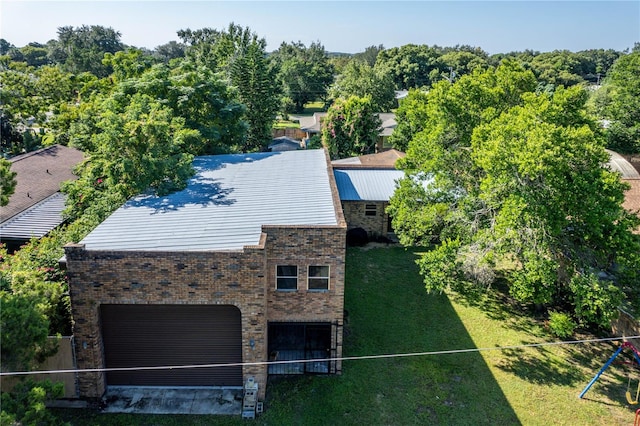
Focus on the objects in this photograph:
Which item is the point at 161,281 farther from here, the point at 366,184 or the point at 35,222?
the point at 366,184

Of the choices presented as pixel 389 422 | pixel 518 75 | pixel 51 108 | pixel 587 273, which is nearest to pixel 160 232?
pixel 389 422

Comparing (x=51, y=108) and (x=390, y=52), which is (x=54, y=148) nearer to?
(x=51, y=108)

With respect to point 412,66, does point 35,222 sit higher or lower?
lower

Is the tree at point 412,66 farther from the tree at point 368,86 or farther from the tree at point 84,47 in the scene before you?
the tree at point 84,47

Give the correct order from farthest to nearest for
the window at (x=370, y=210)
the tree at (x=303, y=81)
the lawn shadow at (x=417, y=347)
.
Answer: the tree at (x=303, y=81) < the window at (x=370, y=210) < the lawn shadow at (x=417, y=347)

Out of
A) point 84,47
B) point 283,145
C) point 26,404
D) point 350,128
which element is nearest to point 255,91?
point 283,145

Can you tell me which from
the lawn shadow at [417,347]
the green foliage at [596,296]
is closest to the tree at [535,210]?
the green foliage at [596,296]

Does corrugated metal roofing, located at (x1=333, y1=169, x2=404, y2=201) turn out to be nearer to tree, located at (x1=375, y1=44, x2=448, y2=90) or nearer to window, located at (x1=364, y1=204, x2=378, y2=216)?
window, located at (x1=364, y1=204, x2=378, y2=216)
